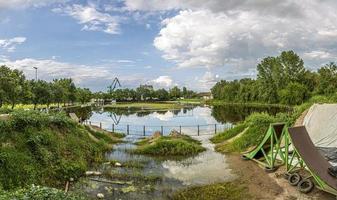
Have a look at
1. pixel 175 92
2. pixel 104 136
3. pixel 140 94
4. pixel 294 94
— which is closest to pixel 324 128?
pixel 104 136

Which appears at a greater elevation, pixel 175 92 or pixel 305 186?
pixel 175 92

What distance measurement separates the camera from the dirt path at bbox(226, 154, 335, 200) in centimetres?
1364

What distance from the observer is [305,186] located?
14.2 m

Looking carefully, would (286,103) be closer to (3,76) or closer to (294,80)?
(294,80)

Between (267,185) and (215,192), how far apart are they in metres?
2.46

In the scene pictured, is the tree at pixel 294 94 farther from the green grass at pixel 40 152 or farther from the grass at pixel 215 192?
the grass at pixel 215 192

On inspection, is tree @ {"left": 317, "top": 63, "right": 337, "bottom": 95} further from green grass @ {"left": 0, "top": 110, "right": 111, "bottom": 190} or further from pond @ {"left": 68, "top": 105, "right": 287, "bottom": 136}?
green grass @ {"left": 0, "top": 110, "right": 111, "bottom": 190}

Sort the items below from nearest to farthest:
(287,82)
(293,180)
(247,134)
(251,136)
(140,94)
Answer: (293,180) → (251,136) → (247,134) → (287,82) → (140,94)

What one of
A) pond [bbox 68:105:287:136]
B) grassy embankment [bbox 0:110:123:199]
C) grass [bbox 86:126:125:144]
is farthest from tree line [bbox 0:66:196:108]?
grassy embankment [bbox 0:110:123:199]

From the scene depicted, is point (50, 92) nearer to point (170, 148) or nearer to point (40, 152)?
point (170, 148)

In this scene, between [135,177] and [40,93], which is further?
[40,93]

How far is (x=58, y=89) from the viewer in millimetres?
74938

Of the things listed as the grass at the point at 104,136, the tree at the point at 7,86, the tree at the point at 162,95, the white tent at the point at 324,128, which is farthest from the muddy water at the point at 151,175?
the tree at the point at 162,95

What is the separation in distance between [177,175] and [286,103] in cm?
7780
